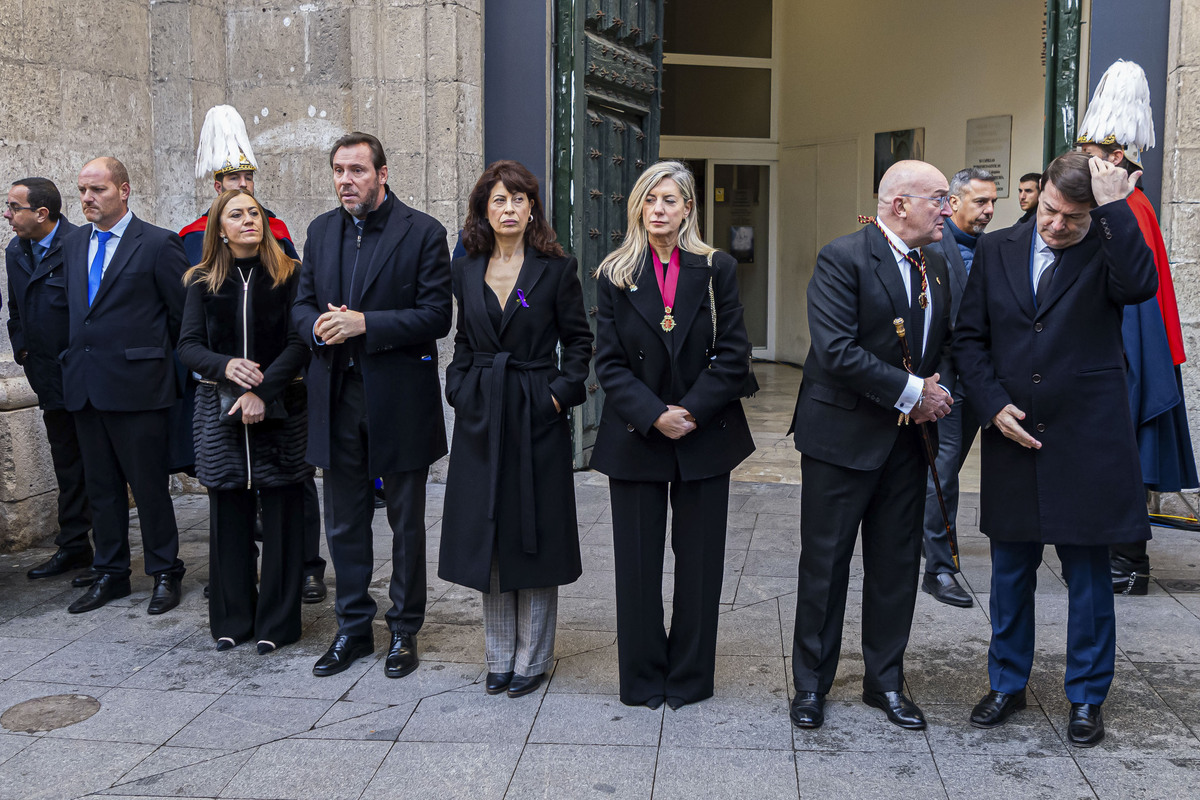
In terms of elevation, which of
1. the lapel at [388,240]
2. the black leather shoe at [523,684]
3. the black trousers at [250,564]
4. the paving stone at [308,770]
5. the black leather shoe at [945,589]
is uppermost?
the lapel at [388,240]

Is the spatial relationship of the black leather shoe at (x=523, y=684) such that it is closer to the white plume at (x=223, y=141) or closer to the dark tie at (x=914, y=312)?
the dark tie at (x=914, y=312)

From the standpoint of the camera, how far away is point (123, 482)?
558 centimetres

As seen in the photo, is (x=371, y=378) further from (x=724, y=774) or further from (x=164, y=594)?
(x=724, y=774)

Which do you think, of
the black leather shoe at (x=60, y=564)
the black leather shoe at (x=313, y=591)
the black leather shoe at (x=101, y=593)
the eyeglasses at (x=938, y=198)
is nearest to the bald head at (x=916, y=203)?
the eyeglasses at (x=938, y=198)

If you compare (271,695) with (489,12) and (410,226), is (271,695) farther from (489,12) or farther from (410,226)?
(489,12)

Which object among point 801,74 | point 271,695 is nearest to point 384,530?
point 271,695

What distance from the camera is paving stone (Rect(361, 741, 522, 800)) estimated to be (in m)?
3.48

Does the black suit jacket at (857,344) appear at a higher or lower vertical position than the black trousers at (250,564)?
higher

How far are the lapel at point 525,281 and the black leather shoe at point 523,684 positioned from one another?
126 centimetres

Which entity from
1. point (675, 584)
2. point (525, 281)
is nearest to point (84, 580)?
point (525, 281)

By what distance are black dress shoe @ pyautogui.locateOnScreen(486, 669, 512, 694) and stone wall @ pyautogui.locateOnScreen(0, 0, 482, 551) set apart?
356 centimetres

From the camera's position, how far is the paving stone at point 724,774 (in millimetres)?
3455

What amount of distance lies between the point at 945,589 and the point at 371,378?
9.08 ft

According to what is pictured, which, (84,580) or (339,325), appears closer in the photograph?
(339,325)
